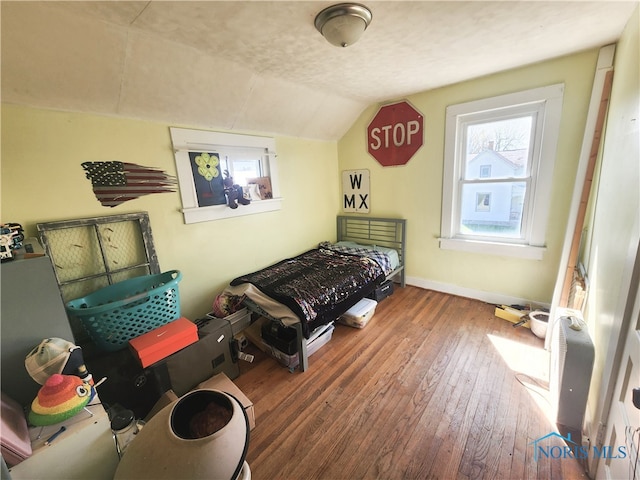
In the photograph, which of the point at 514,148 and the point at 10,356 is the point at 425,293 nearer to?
the point at 514,148

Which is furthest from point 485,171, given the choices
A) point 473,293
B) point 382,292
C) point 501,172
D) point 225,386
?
point 225,386

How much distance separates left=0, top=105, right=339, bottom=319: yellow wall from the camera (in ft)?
4.80

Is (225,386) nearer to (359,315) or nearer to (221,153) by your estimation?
(359,315)

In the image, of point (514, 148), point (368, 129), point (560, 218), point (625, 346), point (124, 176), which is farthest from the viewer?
point (368, 129)

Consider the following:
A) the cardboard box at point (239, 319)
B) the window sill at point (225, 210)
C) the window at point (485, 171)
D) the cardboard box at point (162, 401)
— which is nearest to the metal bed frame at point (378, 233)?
the window at point (485, 171)

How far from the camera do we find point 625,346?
3.24 feet

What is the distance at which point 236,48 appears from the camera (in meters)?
1.62

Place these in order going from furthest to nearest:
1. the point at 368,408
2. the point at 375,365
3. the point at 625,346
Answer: the point at 375,365, the point at 368,408, the point at 625,346

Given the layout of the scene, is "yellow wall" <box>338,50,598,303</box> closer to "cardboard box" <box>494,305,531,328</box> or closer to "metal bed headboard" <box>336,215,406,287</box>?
"metal bed headboard" <box>336,215,406,287</box>

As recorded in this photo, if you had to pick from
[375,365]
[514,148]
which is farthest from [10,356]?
[514,148]

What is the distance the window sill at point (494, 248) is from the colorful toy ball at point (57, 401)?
2.96 meters

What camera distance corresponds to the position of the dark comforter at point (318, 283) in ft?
6.24

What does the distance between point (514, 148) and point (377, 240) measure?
5.43 feet

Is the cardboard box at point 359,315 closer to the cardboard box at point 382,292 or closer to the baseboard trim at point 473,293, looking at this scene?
the cardboard box at point 382,292
